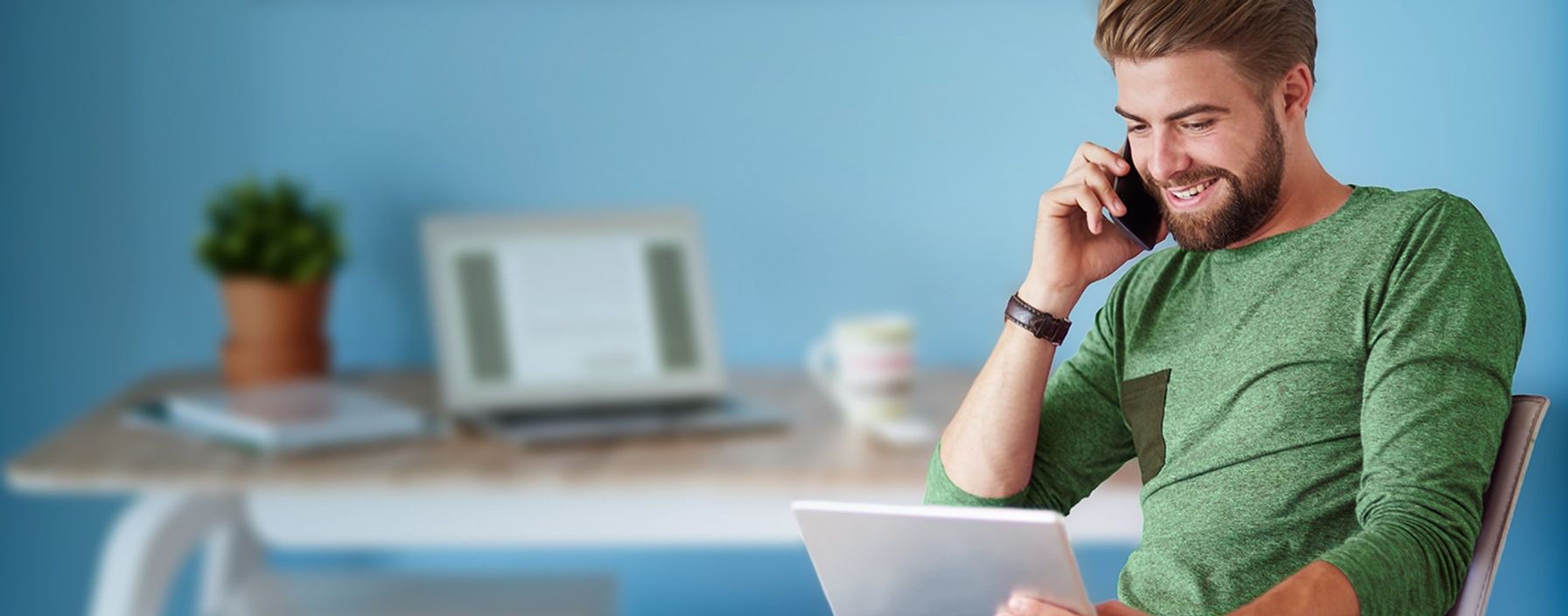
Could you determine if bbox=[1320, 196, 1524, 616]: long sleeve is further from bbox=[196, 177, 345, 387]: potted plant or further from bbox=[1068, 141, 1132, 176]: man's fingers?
bbox=[196, 177, 345, 387]: potted plant

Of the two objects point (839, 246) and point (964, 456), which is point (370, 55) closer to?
point (839, 246)

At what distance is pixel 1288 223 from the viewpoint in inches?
13.3

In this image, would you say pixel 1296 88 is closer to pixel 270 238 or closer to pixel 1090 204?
pixel 1090 204

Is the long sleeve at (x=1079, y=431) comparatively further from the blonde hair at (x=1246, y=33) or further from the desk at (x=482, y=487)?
the desk at (x=482, y=487)

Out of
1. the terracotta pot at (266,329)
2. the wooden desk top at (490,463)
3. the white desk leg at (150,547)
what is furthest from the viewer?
the terracotta pot at (266,329)

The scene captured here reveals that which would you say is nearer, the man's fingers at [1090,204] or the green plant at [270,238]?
the man's fingers at [1090,204]

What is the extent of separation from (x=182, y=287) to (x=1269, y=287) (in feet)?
5.80

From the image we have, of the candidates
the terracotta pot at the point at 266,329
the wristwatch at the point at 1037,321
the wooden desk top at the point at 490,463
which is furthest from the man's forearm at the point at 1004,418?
the terracotta pot at the point at 266,329

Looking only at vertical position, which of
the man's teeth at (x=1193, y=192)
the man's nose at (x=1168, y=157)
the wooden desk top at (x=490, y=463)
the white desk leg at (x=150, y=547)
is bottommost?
the white desk leg at (x=150, y=547)

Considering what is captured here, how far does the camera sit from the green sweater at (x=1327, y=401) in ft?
1.05

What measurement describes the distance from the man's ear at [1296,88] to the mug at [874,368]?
114 cm

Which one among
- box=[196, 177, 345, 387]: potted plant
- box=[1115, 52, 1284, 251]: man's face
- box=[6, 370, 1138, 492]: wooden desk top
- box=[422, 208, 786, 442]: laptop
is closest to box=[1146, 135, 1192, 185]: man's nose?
box=[1115, 52, 1284, 251]: man's face

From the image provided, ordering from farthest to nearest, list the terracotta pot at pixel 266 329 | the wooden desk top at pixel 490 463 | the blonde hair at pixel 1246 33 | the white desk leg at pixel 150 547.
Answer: the terracotta pot at pixel 266 329
the white desk leg at pixel 150 547
the wooden desk top at pixel 490 463
the blonde hair at pixel 1246 33

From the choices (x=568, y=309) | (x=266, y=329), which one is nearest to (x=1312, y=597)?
(x=568, y=309)
